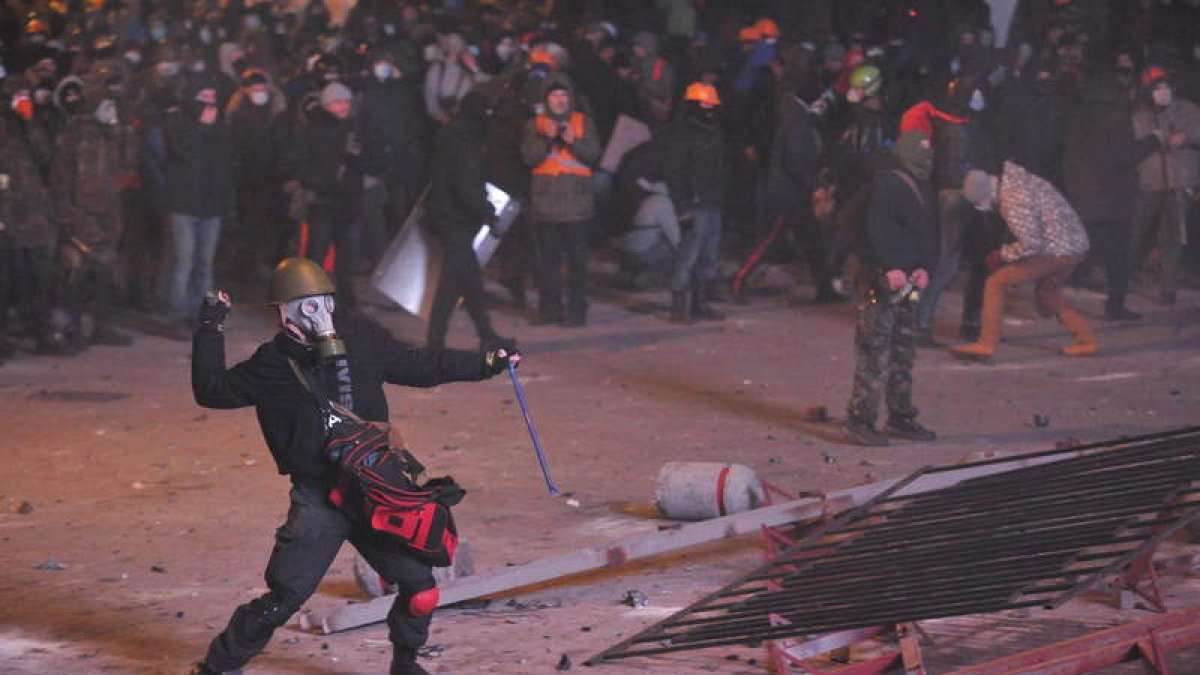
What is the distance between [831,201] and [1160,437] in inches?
301

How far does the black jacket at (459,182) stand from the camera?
14266 millimetres

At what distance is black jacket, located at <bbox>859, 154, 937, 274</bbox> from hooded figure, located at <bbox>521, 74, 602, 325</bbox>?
442 cm

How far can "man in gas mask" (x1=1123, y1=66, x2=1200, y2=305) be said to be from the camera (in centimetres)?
1709

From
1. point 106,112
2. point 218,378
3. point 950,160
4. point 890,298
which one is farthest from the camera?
point 950,160

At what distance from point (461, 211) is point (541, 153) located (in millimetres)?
1506

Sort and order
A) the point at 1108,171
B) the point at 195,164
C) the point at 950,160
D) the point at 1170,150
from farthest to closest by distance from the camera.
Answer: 1. the point at 1170,150
2. the point at 1108,171
3. the point at 195,164
4. the point at 950,160

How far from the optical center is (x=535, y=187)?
1584 cm

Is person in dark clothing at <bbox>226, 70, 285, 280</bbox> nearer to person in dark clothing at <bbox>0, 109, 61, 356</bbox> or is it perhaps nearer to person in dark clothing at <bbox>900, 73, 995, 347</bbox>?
person in dark clothing at <bbox>0, 109, 61, 356</bbox>

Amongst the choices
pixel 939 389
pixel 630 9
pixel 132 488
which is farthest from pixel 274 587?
pixel 630 9

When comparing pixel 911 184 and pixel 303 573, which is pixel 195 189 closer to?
pixel 911 184

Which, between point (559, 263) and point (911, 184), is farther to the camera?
point (559, 263)

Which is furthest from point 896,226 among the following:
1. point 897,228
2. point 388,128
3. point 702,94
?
point 388,128

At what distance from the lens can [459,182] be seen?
563 inches

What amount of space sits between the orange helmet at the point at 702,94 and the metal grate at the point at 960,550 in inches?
272
